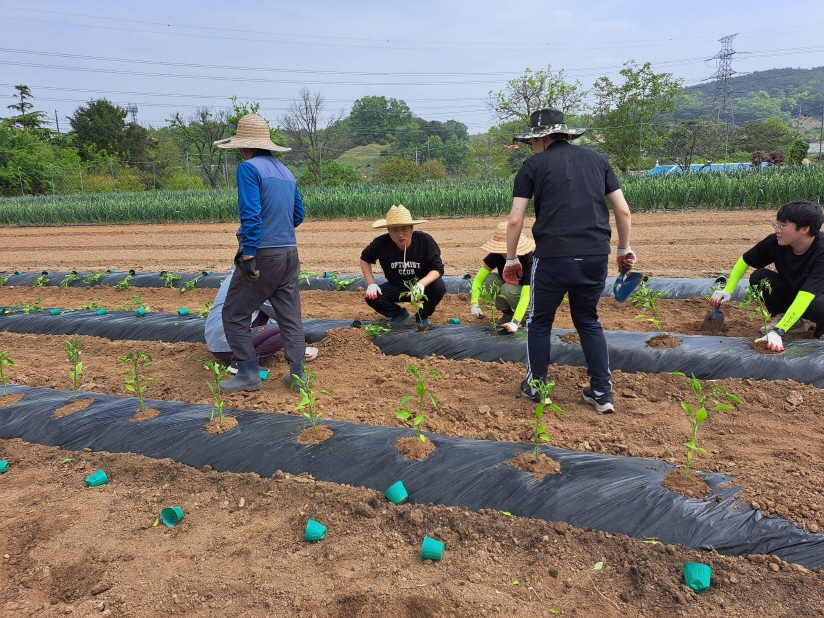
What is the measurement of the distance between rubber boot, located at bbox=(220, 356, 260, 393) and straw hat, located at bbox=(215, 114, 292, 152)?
1.35m

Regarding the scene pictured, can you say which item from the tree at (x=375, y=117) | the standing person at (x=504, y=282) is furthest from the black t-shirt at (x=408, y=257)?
the tree at (x=375, y=117)

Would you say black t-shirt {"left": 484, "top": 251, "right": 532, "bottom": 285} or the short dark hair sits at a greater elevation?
the short dark hair

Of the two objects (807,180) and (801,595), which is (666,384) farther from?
(807,180)

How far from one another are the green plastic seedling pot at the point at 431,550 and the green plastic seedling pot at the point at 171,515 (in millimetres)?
1061

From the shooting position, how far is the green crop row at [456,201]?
12.0 m

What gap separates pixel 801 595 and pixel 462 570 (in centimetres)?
103

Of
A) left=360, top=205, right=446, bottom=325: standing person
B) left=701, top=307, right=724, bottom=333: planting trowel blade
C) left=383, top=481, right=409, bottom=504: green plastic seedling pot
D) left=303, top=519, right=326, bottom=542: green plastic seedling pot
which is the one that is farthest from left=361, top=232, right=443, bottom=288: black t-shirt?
left=303, top=519, right=326, bottom=542: green plastic seedling pot

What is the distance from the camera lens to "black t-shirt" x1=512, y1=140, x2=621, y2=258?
2699mm

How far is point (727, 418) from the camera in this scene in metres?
2.77

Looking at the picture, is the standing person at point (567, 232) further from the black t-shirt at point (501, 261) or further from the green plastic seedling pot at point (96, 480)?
the green plastic seedling pot at point (96, 480)

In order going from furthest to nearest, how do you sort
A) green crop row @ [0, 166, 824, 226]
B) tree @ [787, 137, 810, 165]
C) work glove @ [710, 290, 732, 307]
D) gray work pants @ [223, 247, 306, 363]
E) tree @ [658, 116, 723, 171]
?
tree @ [658, 116, 723, 171] < tree @ [787, 137, 810, 165] < green crop row @ [0, 166, 824, 226] < work glove @ [710, 290, 732, 307] < gray work pants @ [223, 247, 306, 363]

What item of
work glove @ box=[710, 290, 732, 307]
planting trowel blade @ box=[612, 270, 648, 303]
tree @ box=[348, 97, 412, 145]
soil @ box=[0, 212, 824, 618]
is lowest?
soil @ box=[0, 212, 824, 618]

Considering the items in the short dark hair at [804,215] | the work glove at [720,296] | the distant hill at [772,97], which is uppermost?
the distant hill at [772,97]

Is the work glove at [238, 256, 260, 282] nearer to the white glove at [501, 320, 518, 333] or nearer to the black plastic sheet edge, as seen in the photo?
the black plastic sheet edge
